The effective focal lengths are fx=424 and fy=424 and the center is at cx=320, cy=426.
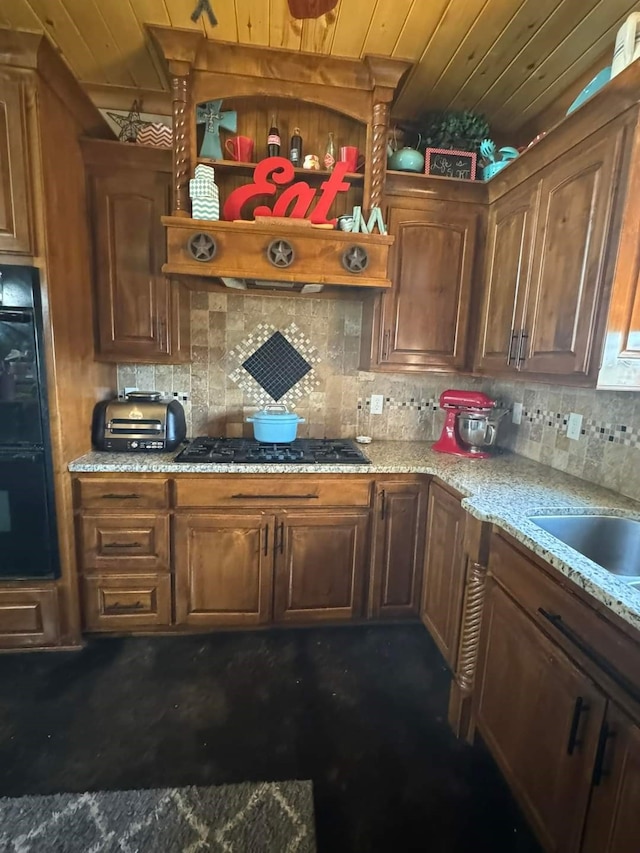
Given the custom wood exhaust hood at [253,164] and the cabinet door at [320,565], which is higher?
the custom wood exhaust hood at [253,164]

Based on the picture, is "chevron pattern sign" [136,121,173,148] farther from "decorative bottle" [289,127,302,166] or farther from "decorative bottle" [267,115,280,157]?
"decorative bottle" [289,127,302,166]

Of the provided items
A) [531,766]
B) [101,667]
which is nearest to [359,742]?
[531,766]

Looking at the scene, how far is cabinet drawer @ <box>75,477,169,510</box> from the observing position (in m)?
1.98

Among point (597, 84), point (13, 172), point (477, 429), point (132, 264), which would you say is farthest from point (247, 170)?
point (477, 429)

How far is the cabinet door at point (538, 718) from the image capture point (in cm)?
103

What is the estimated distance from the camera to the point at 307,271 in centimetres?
199

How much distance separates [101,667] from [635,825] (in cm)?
198

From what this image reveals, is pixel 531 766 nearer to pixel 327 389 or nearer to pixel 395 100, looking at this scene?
pixel 327 389

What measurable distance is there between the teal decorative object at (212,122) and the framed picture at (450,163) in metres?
1.02

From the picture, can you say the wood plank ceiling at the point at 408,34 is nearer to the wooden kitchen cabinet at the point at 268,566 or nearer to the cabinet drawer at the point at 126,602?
the wooden kitchen cabinet at the point at 268,566

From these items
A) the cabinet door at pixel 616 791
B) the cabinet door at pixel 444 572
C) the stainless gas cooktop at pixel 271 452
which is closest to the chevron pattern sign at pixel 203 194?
the stainless gas cooktop at pixel 271 452

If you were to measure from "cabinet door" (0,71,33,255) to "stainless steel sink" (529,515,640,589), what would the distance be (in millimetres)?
2219

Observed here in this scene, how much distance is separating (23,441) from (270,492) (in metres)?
1.10

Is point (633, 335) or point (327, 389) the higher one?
point (633, 335)
